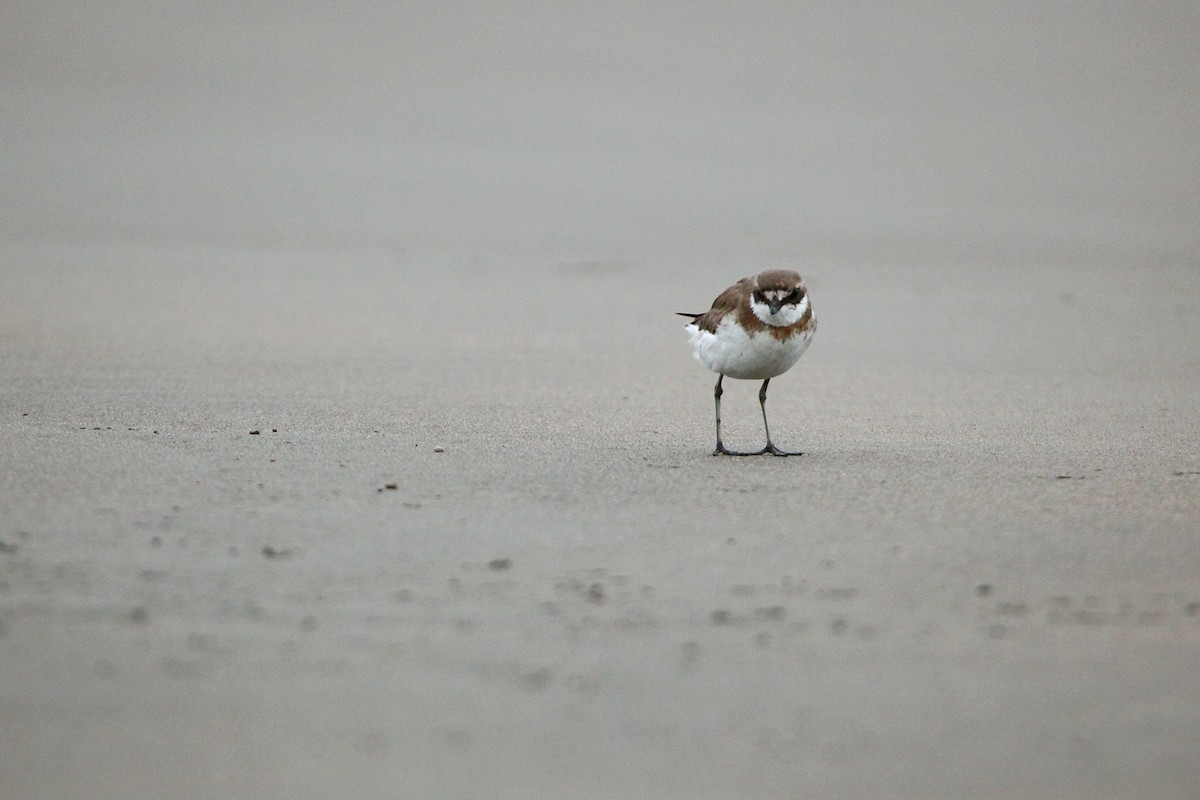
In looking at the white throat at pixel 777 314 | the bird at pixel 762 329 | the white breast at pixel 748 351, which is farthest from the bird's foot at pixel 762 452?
the white throat at pixel 777 314

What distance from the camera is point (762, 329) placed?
6.08m

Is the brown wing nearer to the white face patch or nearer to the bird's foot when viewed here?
the white face patch

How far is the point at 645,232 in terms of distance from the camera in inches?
606

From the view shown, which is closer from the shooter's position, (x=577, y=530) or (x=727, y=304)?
(x=577, y=530)

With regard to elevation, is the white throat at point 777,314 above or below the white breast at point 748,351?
above

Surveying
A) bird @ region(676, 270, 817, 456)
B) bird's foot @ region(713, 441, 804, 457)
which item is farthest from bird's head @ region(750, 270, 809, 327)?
bird's foot @ region(713, 441, 804, 457)

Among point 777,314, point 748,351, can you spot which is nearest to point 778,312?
point 777,314

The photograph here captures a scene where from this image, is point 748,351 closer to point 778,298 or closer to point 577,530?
point 778,298

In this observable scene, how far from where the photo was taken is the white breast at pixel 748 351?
6105 mm

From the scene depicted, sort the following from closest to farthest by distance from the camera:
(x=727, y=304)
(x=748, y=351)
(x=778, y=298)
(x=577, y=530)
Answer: (x=577, y=530) < (x=778, y=298) < (x=748, y=351) < (x=727, y=304)

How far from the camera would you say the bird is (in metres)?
6.05

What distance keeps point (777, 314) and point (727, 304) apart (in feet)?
1.04

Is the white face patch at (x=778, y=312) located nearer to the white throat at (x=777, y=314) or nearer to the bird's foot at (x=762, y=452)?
the white throat at (x=777, y=314)

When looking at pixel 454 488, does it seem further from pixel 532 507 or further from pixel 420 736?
pixel 420 736
